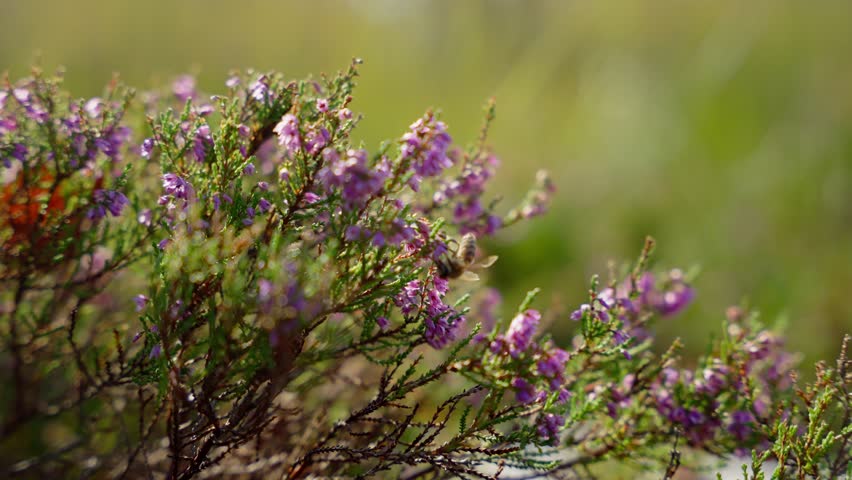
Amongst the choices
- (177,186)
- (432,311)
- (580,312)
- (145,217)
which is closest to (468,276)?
(432,311)

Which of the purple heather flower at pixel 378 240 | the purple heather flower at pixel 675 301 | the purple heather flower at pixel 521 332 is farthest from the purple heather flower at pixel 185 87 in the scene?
the purple heather flower at pixel 675 301

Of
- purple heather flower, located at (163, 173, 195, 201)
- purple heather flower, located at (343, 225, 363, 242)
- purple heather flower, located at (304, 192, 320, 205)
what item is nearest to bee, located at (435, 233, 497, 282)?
purple heather flower, located at (343, 225, 363, 242)

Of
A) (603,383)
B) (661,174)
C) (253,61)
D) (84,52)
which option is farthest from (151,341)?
(84,52)

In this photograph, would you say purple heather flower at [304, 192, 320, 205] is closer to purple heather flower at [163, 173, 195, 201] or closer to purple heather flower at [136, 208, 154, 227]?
purple heather flower at [163, 173, 195, 201]

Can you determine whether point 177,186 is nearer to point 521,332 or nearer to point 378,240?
point 378,240

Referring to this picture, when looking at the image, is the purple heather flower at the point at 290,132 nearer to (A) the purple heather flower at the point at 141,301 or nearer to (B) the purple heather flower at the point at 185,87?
(A) the purple heather flower at the point at 141,301

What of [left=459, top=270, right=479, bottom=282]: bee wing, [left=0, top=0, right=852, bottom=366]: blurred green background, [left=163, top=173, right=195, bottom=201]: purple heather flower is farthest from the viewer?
[left=0, top=0, right=852, bottom=366]: blurred green background
